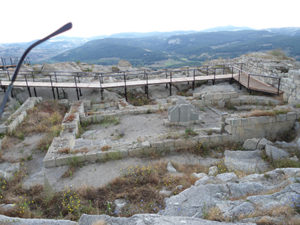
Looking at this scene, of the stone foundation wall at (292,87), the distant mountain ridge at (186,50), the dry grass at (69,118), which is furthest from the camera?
the distant mountain ridge at (186,50)

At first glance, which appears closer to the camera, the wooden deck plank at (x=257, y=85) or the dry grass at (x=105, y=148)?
the dry grass at (x=105, y=148)

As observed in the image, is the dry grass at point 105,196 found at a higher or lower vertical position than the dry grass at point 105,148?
lower

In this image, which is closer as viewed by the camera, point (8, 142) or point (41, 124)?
point (8, 142)

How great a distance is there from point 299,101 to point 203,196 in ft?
29.5

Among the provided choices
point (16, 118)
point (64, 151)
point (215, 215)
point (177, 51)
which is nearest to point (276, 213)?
point (215, 215)

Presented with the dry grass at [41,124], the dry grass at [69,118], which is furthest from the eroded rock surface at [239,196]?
the dry grass at [69,118]

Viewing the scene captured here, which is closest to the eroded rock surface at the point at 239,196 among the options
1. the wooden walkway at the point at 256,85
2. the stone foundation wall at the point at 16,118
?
the stone foundation wall at the point at 16,118

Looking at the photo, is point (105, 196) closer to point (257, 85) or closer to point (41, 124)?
point (41, 124)

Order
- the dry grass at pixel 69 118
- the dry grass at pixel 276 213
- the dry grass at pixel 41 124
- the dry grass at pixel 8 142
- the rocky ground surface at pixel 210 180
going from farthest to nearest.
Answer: the dry grass at pixel 69 118
the dry grass at pixel 41 124
the dry grass at pixel 8 142
the rocky ground surface at pixel 210 180
the dry grass at pixel 276 213

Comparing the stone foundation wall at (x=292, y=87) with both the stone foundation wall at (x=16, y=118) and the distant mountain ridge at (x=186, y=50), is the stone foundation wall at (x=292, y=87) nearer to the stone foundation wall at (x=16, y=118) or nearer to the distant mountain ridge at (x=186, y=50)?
the stone foundation wall at (x=16, y=118)

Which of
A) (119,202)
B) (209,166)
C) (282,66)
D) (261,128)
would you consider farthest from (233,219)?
(282,66)

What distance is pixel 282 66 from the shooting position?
664 inches

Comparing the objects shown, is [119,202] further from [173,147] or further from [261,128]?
[261,128]

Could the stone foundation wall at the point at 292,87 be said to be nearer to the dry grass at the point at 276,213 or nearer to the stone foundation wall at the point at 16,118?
the dry grass at the point at 276,213
